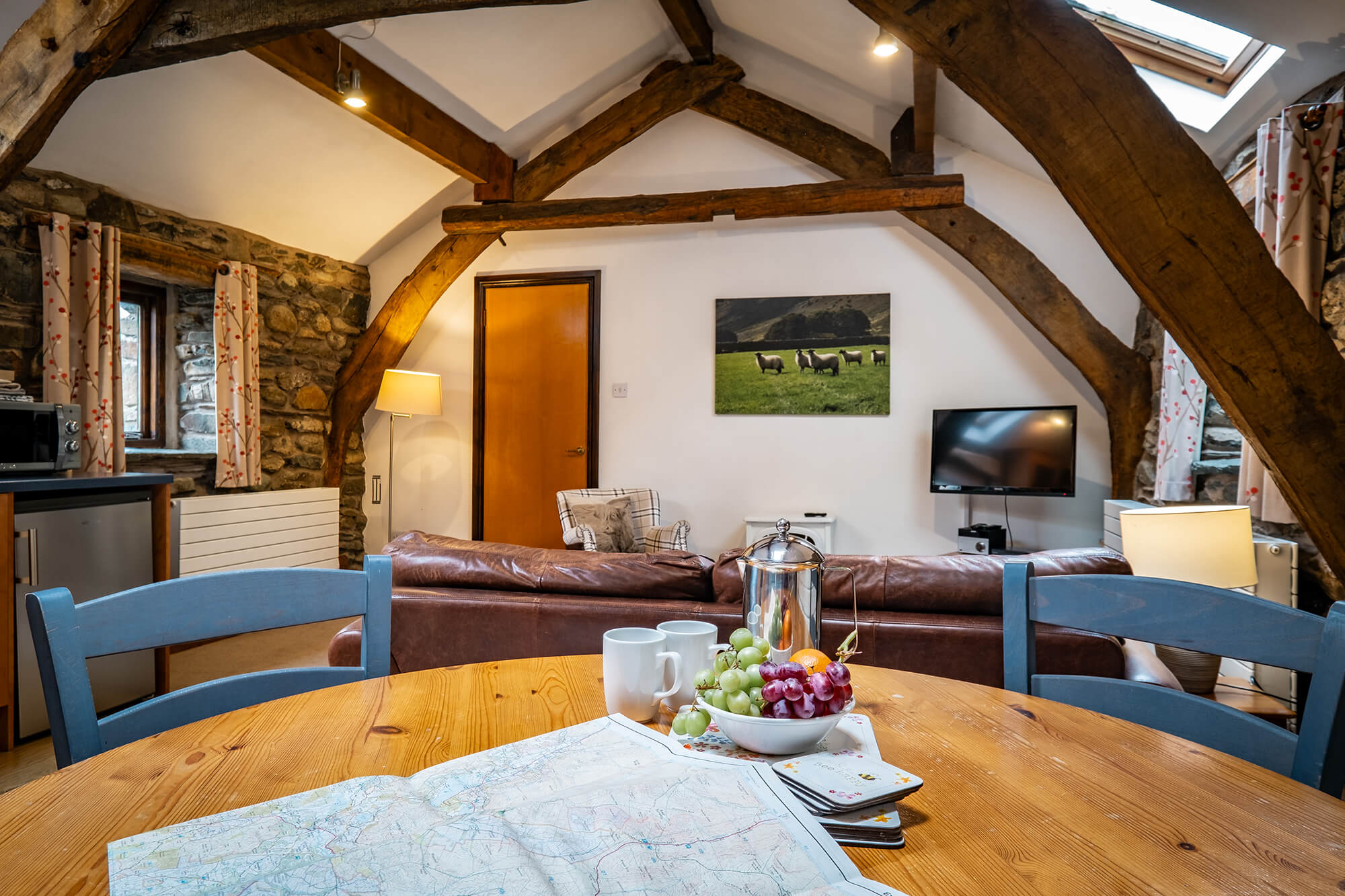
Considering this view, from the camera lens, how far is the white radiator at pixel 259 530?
13.2ft

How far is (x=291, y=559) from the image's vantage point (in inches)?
184

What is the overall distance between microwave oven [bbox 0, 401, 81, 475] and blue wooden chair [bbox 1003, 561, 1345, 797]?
342 cm

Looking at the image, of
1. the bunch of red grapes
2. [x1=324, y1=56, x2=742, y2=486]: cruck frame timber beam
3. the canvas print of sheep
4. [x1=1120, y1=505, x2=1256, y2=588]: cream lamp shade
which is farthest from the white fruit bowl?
[x1=324, y1=56, x2=742, y2=486]: cruck frame timber beam

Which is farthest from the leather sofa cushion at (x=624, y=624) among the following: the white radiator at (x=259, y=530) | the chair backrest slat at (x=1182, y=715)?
the white radiator at (x=259, y=530)

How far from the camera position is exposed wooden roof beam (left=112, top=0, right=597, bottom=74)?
94.6 inches

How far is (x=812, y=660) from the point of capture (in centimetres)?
83

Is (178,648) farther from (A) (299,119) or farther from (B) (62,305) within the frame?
(A) (299,119)

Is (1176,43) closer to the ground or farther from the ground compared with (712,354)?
farther from the ground

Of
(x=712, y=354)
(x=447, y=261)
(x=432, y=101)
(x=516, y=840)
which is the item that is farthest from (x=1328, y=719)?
(x=447, y=261)

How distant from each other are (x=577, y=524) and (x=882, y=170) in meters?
2.86

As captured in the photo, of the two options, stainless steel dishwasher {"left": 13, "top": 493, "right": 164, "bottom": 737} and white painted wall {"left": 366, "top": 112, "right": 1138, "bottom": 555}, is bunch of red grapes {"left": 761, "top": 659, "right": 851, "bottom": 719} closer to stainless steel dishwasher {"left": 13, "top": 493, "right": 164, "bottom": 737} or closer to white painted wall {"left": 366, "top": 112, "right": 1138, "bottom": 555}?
stainless steel dishwasher {"left": 13, "top": 493, "right": 164, "bottom": 737}

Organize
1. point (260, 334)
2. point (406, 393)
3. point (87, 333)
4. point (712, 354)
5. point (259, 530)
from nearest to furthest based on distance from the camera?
1. point (87, 333)
2. point (259, 530)
3. point (260, 334)
4. point (406, 393)
5. point (712, 354)

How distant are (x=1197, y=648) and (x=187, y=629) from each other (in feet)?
4.26

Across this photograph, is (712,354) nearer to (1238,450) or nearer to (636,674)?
(1238,450)
